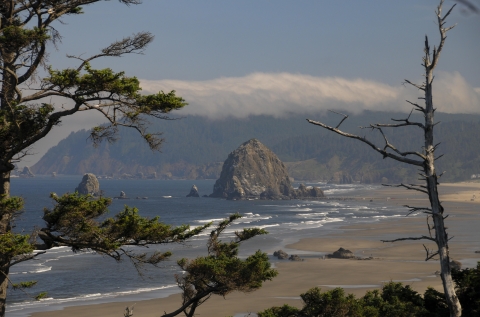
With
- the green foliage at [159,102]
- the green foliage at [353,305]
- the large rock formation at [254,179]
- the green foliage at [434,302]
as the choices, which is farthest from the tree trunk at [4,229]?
the large rock formation at [254,179]

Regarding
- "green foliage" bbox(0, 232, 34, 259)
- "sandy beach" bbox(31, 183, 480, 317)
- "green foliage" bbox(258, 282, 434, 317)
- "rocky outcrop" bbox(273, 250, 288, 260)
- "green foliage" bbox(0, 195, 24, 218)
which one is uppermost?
"green foliage" bbox(0, 195, 24, 218)

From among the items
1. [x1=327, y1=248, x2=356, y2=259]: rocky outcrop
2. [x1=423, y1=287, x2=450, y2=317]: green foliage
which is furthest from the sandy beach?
[x1=423, y1=287, x2=450, y2=317]: green foliage

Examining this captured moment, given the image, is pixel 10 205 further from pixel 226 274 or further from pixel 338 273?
pixel 338 273

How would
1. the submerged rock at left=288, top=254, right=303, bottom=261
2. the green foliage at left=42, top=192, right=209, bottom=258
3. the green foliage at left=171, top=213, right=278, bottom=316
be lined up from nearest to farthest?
the green foliage at left=42, top=192, right=209, bottom=258 < the green foliage at left=171, top=213, right=278, bottom=316 < the submerged rock at left=288, top=254, right=303, bottom=261

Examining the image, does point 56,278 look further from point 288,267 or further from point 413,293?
point 413,293

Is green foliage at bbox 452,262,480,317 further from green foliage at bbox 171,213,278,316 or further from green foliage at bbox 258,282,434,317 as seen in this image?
green foliage at bbox 171,213,278,316

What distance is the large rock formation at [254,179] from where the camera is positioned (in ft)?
574

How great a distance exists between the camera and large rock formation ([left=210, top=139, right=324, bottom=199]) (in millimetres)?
175000

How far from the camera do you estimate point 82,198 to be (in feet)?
38.4

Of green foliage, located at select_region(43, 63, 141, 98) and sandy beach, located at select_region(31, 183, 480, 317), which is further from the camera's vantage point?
sandy beach, located at select_region(31, 183, 480, 317)

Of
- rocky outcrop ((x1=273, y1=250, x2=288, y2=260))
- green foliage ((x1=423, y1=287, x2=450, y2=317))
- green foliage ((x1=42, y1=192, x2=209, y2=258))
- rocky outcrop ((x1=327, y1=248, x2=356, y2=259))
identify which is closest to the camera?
green foliage ((x1=42, y1=192, x2=209, y2=258))

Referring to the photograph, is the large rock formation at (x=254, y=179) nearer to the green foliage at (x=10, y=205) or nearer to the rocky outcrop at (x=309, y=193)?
the rocky outcrop at (x=309, y=193)

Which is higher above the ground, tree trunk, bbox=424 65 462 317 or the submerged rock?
tree trunk, bbox=424 65 462 317

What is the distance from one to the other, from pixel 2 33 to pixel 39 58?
819mm
